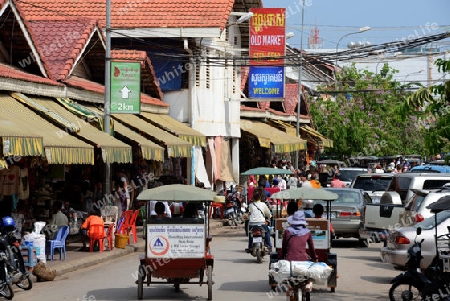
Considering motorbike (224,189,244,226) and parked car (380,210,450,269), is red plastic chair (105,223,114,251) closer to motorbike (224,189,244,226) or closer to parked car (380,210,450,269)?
parked car (380,210,450,269)

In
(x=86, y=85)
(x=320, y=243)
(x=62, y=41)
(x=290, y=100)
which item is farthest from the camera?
(x=290, y=100)

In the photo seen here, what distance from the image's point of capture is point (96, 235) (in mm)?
23781

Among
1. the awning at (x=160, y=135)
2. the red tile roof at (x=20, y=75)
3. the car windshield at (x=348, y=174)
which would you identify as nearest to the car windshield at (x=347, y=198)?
the awning at (x=160, y=135)

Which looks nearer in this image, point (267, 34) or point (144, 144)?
point (144, 144)

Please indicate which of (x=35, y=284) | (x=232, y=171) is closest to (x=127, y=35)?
(x=232, y=171)

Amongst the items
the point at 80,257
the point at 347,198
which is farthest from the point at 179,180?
the point at 80,257

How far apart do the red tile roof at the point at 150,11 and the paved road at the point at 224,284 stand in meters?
15.4

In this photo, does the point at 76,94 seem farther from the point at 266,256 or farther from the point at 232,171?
the point at 232,171

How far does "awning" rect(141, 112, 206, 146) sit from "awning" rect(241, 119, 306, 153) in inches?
394

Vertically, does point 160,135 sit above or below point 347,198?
above

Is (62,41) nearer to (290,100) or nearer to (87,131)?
(87,131)

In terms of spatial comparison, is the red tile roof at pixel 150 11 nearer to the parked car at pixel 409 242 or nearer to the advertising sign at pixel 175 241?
the parked car at pixel 409 242

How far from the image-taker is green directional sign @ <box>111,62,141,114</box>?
26875 millimetres

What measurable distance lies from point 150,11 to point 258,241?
19.0 m
